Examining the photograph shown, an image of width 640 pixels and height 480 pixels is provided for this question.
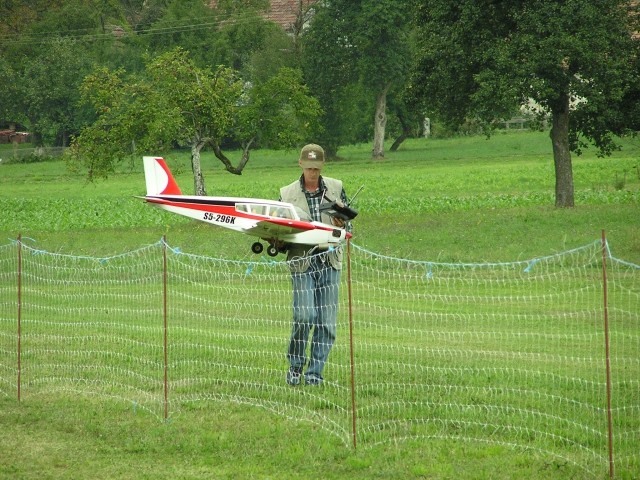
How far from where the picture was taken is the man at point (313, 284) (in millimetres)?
10117

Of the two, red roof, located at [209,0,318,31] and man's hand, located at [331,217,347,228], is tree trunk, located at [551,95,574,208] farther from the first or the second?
red roof, located at [209,0,318,31]

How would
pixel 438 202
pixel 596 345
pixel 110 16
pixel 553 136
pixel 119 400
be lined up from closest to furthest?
pixel 119 400, pixel 596 345, pixel 553 136, pixel 438 202, pixel 110 16

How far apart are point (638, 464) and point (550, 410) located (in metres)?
1.58

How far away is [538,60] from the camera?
27.9 metres

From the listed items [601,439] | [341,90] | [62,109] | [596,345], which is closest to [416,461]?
[601,439]

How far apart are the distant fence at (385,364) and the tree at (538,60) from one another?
12.3m

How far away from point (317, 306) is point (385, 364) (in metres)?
1.39

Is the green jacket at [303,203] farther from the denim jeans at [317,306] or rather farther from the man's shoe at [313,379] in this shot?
the man's shoe at [313,379]

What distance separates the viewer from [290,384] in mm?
10375

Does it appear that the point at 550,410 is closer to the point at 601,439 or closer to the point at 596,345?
the point at 601,439

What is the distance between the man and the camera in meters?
10.1

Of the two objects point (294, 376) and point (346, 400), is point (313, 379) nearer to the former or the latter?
point (294, 376)

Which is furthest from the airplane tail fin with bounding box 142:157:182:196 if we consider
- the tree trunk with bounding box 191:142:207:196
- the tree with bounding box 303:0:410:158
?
the tree with bounding box 303:0:410:158

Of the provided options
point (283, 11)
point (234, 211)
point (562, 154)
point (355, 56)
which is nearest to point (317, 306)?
point (234, 211)
